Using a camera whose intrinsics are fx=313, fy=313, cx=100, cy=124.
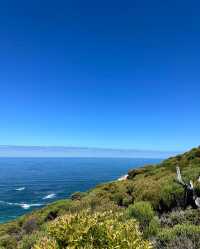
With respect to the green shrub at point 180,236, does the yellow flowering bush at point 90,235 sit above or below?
above

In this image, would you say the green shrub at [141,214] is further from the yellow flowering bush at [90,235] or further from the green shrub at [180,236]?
the yellow flowering bush at [90,235]

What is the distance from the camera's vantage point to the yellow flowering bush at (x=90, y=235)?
6266 millimetres

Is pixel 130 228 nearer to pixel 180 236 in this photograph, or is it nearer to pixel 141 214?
pixel 180 236

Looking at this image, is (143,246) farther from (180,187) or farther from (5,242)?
(5,242)

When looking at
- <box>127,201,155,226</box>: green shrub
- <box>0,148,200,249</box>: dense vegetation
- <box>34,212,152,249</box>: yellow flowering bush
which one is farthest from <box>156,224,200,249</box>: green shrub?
<box>34,212,152,249</box>: yellow flowering bush

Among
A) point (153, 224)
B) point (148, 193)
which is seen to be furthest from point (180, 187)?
point (153, 224)

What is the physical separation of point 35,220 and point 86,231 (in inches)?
660

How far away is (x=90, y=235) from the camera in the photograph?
646cm

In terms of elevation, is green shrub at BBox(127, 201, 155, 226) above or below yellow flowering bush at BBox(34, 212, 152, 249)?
below

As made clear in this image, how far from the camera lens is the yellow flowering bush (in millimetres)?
6266

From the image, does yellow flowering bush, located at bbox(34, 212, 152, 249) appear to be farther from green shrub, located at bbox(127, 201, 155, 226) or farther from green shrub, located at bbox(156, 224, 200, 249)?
green shrub, located at bbox(127, 201, 155, 226)

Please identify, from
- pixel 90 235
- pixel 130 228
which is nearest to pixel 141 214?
pixel 130 228

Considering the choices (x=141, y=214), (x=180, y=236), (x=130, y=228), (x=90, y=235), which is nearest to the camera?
(x=90, y=235)

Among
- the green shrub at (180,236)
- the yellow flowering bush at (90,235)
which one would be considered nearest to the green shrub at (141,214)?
the green shrub at (180,236)
